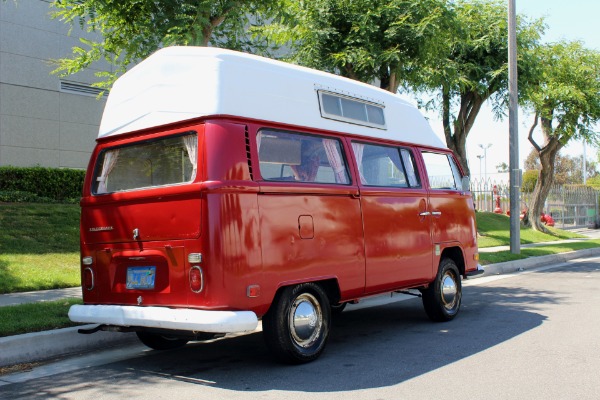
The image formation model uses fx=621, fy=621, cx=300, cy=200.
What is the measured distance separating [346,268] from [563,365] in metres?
2.24

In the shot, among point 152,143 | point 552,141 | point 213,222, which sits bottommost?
point 213,222

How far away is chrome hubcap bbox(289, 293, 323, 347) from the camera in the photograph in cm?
586

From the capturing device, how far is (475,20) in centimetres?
2061

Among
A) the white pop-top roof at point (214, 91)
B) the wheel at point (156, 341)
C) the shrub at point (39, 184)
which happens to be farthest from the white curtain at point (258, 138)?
the shrub at point (39, 184)

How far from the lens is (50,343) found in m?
6.48

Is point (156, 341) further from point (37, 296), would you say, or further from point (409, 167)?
point (409, 167)

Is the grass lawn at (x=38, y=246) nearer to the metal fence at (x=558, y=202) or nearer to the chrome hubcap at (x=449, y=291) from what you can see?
the chrome hubcap at (x=449, y=291)

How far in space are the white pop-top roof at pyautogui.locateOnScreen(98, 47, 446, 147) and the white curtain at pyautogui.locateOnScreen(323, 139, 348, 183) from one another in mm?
166

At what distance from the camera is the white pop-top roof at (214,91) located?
18.5ft

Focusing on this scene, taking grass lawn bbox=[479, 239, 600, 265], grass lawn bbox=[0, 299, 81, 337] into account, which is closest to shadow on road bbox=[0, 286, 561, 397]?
grass lawn bbox=[0, 299, 81, 337]

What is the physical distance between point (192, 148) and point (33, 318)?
3.11m

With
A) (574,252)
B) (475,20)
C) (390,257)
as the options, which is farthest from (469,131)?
(390,257)

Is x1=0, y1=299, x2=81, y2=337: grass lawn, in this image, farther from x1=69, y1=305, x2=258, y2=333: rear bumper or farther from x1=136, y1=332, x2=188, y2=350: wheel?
x1=69, y1=305, x2=258, y2=333: rear bumper

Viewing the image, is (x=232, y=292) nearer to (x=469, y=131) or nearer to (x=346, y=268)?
(x=346, y=268)
